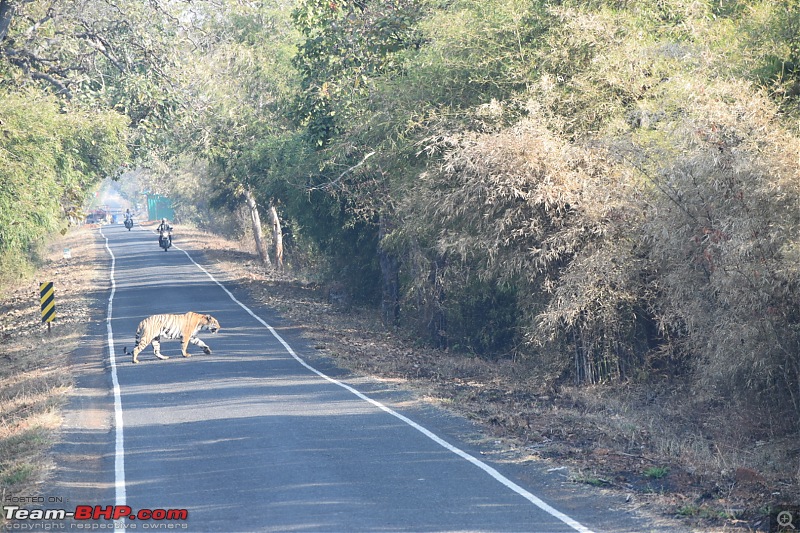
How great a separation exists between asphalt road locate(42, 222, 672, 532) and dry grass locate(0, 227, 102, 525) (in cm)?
42

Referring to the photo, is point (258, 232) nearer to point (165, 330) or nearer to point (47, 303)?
point (47, 303)

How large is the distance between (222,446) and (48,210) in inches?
632

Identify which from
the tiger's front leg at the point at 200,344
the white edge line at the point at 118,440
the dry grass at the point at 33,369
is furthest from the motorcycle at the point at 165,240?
the tiger's front leg at the point at 200,344

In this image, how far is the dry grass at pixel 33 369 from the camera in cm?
1208

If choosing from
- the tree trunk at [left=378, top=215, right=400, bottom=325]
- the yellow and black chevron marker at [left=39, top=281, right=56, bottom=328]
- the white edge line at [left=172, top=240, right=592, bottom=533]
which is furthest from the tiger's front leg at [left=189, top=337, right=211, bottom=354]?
the tree trunk at [left=378, top=215, right=400, bottom=325]

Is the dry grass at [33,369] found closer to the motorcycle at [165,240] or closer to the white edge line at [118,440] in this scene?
the white edge line at [118,440]

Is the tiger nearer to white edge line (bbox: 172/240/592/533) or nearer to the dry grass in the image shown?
the dry grass

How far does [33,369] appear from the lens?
2198 centimetres

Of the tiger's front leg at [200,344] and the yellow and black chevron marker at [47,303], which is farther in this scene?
the yellow and black chevron marker at [47,303]

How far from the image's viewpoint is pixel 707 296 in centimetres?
1377

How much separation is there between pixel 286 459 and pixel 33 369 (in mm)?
13285

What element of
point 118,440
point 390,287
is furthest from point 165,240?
point 118,440

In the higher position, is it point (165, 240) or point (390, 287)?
point (165, 240)

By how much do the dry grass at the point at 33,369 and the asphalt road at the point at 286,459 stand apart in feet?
1.38
